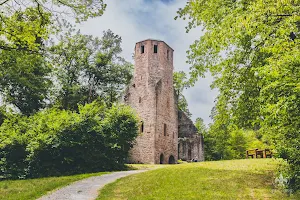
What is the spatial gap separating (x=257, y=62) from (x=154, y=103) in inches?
786

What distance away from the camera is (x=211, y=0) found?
12.3m

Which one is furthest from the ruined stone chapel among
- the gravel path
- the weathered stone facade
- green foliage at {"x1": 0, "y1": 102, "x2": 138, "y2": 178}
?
the gravel path

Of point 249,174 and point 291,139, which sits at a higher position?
point 291,139

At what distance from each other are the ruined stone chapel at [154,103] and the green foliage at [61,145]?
1097cm

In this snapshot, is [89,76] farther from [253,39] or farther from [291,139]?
[291,139]

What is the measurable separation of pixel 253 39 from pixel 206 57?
3004mm

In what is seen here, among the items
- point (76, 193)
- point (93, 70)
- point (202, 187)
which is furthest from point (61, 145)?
point (93, 70)

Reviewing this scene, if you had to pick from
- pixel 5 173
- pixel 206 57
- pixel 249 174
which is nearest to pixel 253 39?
pixel 206 57

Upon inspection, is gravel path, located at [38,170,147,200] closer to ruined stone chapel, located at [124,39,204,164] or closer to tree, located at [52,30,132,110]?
ruined stone chapel, located at [124,39,204,164]

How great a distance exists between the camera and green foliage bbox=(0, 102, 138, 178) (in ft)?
57.0

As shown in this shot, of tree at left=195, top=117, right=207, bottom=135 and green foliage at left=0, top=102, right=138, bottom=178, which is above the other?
tree at left=195, top=117, right=207, bottom=135

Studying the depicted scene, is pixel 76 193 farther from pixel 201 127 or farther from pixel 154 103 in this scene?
pixel 201 127

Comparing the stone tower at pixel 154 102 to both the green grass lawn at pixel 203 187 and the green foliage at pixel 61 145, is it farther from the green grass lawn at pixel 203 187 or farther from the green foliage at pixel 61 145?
the green grass lawn at pixel 203 187

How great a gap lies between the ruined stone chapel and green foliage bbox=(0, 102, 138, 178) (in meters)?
11.0
